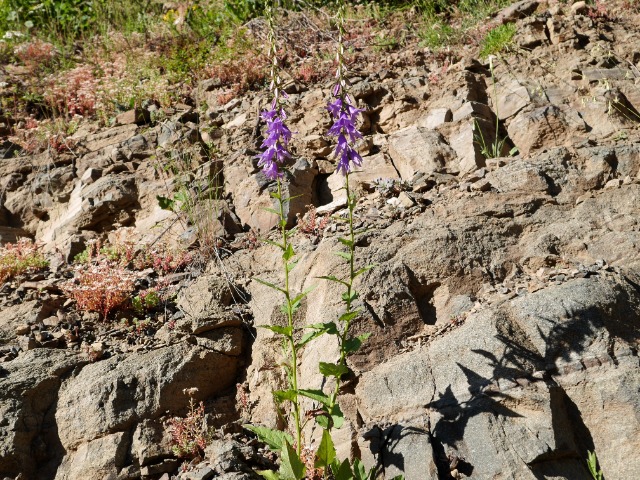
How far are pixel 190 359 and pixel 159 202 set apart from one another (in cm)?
246

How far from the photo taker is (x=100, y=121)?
7.78 meters

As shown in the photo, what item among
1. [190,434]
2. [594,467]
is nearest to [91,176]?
[190,434]

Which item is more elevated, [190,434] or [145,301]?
[145,301]

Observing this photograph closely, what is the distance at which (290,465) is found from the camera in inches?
127

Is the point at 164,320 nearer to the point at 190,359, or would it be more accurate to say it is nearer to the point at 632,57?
the point at 190,359

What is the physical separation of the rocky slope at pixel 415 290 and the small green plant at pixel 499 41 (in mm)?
185

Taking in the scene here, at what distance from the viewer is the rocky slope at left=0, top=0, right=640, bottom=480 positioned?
11.4 feet

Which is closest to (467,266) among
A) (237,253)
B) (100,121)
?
(237,253)

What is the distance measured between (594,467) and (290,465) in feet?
5.53

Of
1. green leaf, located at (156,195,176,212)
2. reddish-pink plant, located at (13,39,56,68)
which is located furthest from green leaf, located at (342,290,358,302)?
reddish-pink plant, located at (13,39,56,68)

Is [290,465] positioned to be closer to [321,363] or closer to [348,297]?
[321,363]

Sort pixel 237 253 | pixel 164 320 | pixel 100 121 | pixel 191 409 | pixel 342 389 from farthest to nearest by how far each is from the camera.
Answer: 1. pixel 100 121
2. pixel 237 253
3. pixel 164 320
4. pixel 191 409
5. pixel 342 389

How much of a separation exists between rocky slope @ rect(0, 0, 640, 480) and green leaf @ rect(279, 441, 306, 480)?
429mm

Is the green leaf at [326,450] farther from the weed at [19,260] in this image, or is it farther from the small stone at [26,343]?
the weed at [19,260]
